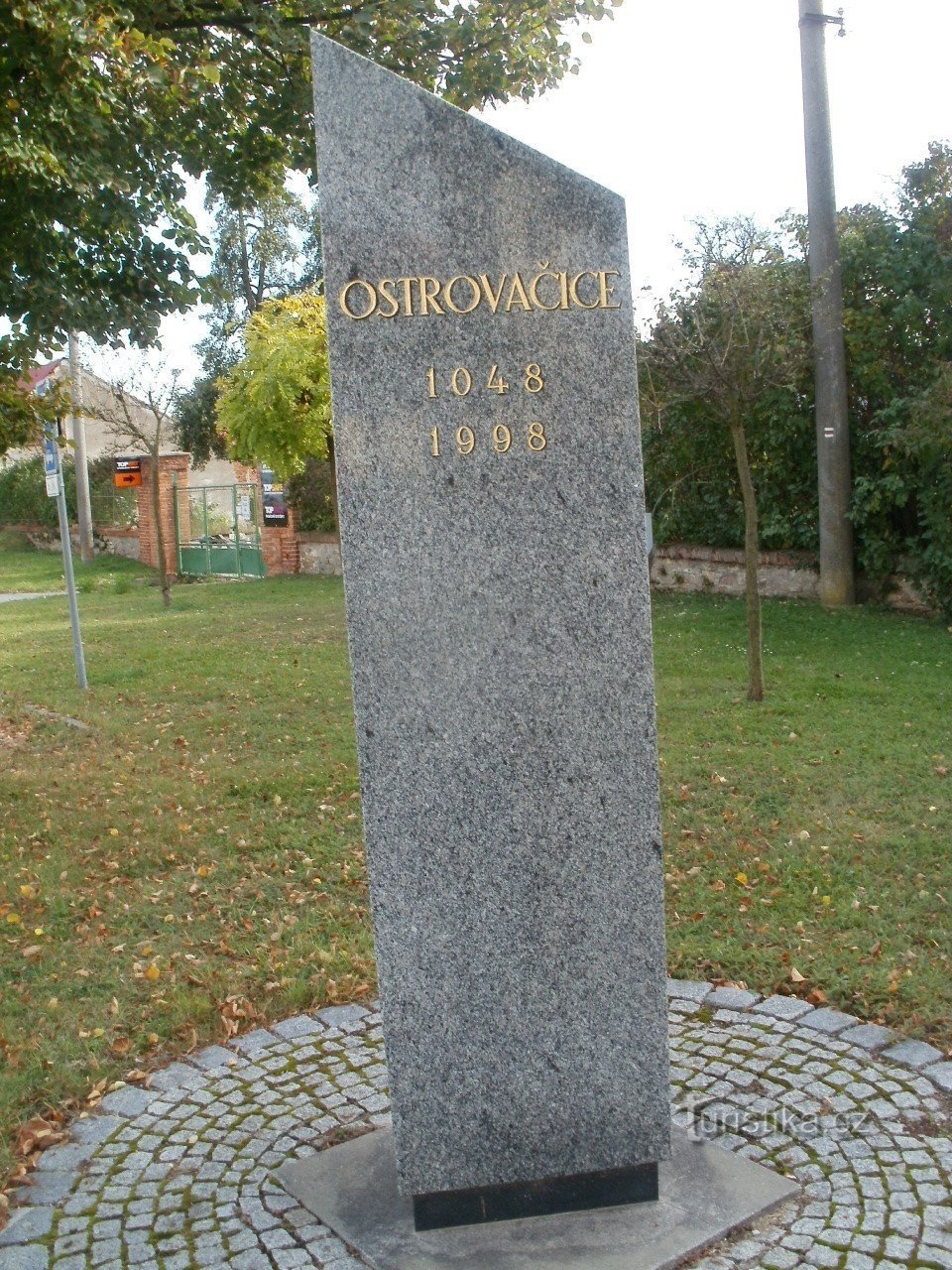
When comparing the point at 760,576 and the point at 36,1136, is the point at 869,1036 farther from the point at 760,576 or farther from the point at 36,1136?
the point at 760,576

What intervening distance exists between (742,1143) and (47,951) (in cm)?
310

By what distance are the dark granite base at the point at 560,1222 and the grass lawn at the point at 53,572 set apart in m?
20.2

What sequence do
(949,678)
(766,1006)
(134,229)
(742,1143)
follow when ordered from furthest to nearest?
(949,678) → (134,229) → (766,1006) → (742,1143)

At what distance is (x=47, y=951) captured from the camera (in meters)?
5.27

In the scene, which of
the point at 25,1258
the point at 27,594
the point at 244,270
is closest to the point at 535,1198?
the point at 25,1258

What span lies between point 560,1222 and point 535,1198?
88 mm

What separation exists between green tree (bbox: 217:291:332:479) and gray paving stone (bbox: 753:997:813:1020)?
16.2m

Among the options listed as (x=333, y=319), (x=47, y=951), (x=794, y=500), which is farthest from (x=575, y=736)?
(x=794, y=500)

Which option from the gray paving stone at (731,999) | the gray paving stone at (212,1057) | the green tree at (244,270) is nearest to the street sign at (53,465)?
the gray paving stone at (212,1057)

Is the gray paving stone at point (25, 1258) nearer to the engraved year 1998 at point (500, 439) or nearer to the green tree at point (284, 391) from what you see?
the engraved year 1998 at point (500, 439)

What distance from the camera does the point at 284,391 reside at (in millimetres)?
19531

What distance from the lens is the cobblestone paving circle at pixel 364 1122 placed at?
3.11 metres

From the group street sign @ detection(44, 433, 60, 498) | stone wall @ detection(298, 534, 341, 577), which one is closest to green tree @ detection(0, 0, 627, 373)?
street sign @ detection(44, 433, 60, 498)

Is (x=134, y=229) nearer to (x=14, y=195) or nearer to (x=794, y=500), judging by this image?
(x=14, y=195)
